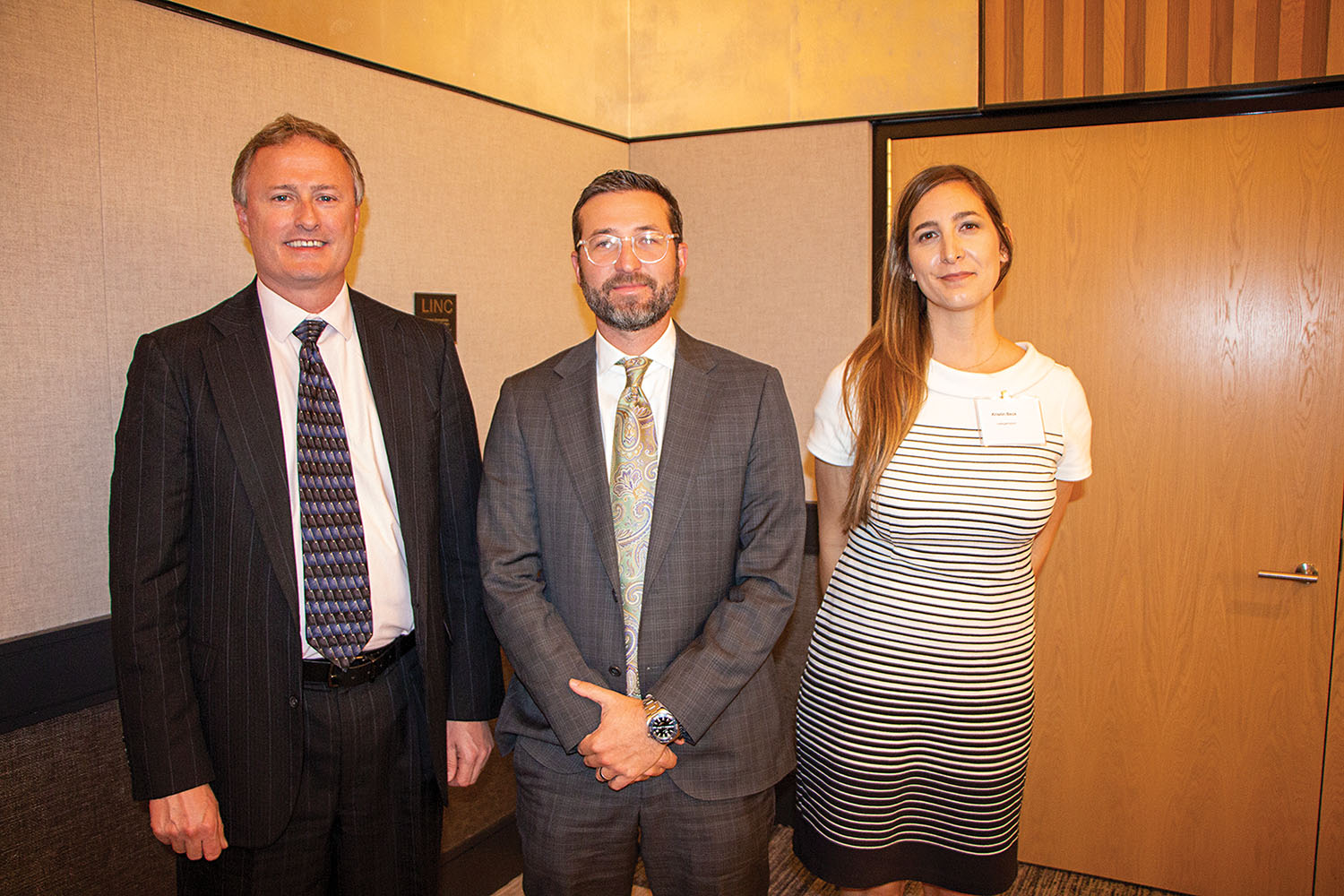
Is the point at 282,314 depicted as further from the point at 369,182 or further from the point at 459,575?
the point at 369,182

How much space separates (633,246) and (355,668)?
0.95 metres

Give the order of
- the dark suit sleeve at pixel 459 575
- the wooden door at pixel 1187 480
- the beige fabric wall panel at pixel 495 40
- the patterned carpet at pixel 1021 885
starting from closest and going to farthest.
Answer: the dark suit sleeve at pixel 459 575
the beige fabric wall panel at pixel 495 40
the wooden door at pixel 1187 480
the patterned carpet at pixel 1021 885

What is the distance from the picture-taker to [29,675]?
1.76 m

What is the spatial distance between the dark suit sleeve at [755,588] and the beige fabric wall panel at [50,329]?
4.02 ft

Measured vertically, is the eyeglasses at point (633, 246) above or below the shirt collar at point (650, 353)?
above

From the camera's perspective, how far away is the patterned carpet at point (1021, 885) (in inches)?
115

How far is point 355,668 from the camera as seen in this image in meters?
1.71

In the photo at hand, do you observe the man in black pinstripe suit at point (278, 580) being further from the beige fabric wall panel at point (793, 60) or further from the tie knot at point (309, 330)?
the beige fabric wall panel at point (793, 60)

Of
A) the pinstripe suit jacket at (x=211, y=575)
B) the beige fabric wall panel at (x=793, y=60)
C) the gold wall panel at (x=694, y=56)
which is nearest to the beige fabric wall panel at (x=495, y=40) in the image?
the gold wall panel at (x=694, y=56)

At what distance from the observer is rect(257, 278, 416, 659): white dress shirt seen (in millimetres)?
1730

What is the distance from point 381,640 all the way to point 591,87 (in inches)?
89.1

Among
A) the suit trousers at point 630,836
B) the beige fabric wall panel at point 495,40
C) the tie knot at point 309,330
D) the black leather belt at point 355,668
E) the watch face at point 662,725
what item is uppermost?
the beige fabric wall panel at point 495,40

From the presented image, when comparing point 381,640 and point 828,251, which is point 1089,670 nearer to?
point 828,251

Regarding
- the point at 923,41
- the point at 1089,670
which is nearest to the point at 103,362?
the point at 923,41
